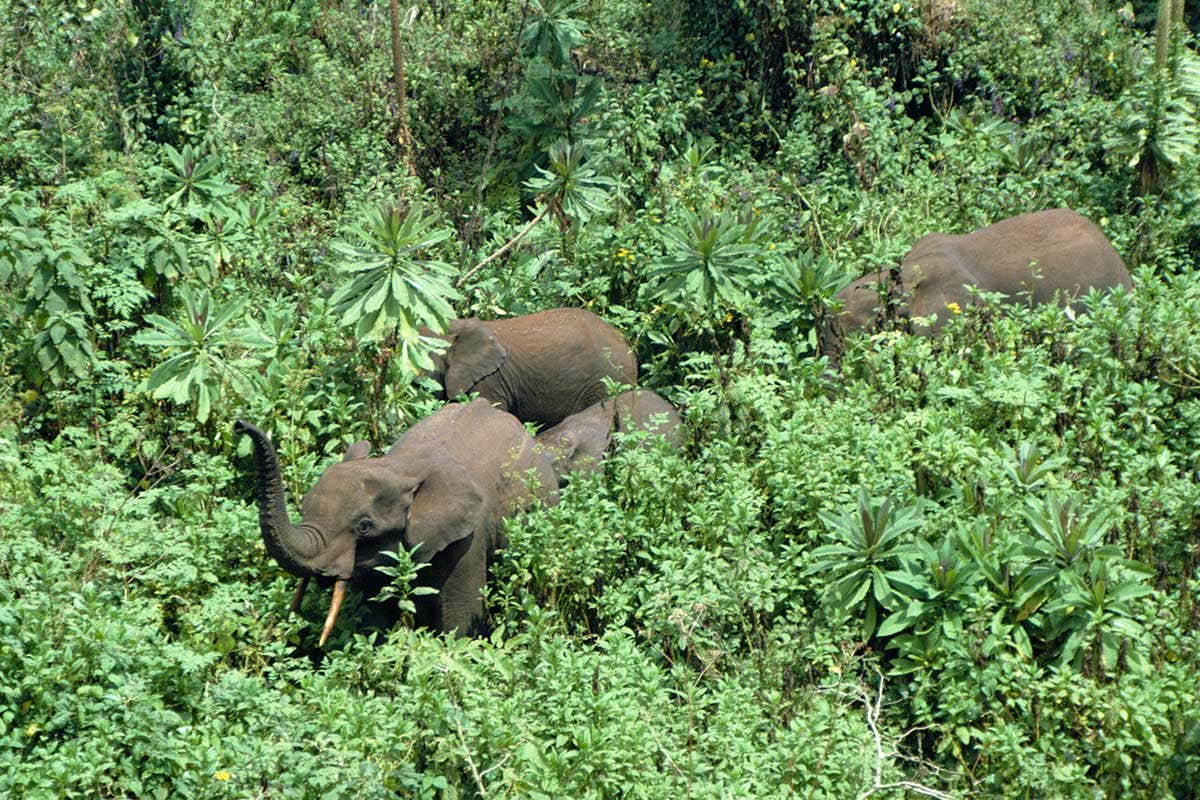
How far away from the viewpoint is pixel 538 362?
1009 centimetres

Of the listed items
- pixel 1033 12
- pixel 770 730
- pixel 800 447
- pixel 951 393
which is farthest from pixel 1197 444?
pixel 1033 12

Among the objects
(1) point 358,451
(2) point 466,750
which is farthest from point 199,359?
(2) point 466,750

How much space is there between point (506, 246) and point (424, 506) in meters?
3.18

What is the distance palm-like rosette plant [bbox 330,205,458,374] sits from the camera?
8891mm

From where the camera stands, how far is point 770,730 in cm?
707

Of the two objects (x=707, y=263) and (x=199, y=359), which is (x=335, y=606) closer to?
(x=199, y=359)

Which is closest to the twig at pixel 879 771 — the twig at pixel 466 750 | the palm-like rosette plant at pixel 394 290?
the twig at pixel 466 750

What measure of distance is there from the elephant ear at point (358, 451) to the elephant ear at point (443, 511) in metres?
0.44

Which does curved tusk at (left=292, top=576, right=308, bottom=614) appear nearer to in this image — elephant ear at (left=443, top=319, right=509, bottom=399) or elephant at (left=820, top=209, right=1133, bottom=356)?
elephant ear at (left=443, top=319, right=509, bottom=399)

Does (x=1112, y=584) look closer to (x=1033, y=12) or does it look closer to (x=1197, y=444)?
(x=1197, y=444)

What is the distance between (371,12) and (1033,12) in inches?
231

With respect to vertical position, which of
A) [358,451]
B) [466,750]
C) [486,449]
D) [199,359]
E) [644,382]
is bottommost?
[644,382]

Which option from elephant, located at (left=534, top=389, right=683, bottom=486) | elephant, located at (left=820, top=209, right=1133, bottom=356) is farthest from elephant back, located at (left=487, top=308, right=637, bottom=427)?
elephant, located at (left=820, top=209, right=1133, bottom=356)

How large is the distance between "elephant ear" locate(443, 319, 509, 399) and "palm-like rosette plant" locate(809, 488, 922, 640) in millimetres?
2964
